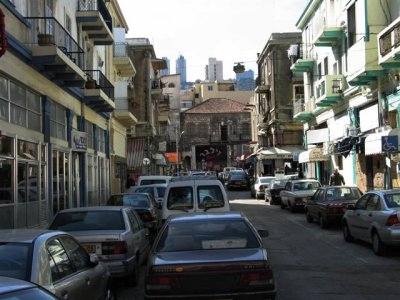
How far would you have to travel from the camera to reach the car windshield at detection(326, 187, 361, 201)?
63.5 feet

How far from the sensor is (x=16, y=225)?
15617 mm

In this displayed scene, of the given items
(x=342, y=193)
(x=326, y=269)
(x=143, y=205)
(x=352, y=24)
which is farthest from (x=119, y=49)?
(x=326, y=269)

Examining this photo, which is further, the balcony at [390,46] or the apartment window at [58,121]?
the apartment window at [58,121]

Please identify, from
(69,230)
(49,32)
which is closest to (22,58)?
(49,32)

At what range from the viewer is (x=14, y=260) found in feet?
18.3

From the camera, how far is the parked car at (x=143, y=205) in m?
16.1

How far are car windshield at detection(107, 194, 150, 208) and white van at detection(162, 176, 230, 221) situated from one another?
3.76 meters

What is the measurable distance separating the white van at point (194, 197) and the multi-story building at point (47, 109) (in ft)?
14.9

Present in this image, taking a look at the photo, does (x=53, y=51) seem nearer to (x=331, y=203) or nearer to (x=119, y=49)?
(x=331, y=203)

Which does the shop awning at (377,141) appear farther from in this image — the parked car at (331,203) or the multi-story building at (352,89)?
the parked car at (331,203)

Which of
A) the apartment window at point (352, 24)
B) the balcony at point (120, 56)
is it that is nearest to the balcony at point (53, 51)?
the apartment window at point (352, 24)

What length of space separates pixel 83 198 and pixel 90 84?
5134 millimetres

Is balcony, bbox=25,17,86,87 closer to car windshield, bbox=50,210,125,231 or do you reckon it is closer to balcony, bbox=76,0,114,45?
balcony, bbox=76,0,114,45

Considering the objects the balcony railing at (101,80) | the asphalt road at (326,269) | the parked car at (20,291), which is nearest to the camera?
the parked car at (20,291)
